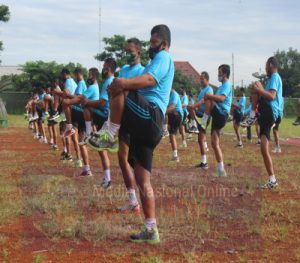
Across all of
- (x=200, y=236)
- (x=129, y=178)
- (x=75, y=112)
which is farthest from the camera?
(x=75, y=112)

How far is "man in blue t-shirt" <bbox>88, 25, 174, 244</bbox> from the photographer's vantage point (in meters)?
5.02

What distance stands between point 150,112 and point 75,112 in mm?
5653

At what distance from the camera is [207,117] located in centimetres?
1073

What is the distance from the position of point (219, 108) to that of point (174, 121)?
397 centimetres

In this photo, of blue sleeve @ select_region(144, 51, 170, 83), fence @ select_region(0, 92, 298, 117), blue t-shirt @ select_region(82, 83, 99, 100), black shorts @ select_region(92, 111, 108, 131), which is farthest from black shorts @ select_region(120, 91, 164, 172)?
fence @ select_region(0, 92, 298, 117)

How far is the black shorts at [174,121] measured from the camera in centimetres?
1405

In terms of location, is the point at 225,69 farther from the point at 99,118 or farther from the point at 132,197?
the point at 132,197

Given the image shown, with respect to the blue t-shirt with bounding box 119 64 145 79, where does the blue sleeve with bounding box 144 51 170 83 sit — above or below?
above

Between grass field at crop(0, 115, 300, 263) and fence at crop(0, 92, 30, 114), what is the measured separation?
42.4m

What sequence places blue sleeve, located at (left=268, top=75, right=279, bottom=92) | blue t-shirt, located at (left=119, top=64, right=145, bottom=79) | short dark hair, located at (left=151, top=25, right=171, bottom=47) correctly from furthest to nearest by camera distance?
blue sleeve, located at (left=268, top=75, right=279, bottom=92) → blue t-shirt, located at (left=119, top=64, right=145, bottom=79) → short dark hair, located at (left=151, top=25, right=171, bottom=47)

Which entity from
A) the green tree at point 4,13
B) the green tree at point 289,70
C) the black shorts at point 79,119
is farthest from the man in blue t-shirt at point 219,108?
the green tree at point 289,70

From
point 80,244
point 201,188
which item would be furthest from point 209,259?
point 201,188

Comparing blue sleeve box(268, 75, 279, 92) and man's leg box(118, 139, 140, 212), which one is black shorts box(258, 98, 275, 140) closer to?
blue sleeve box(268, 75, 279, 92)

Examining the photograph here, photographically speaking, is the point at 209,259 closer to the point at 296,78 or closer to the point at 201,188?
the point at 201,188
